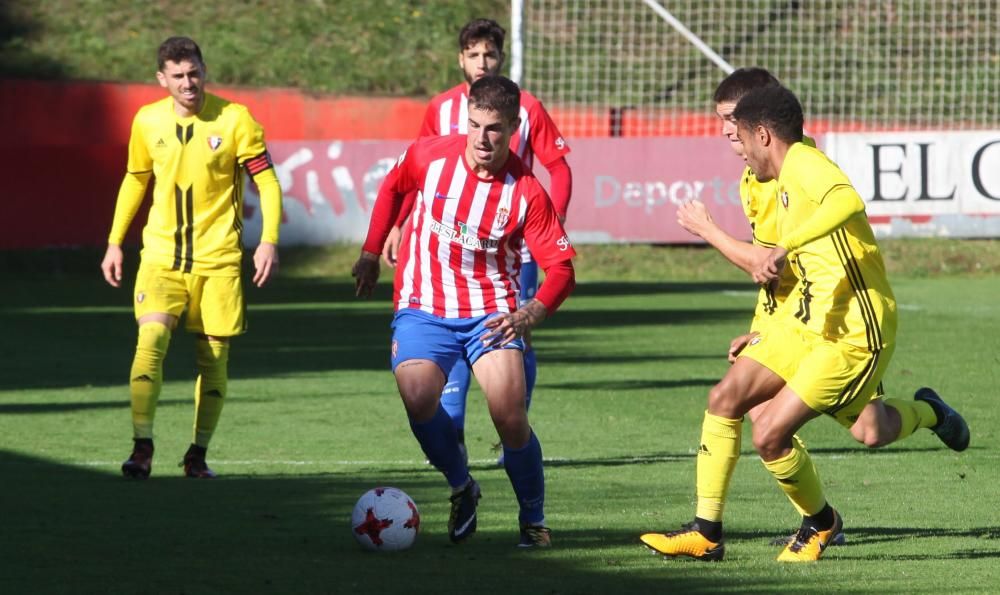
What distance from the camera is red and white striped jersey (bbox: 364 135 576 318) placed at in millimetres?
6863

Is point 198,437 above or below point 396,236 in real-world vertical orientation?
below

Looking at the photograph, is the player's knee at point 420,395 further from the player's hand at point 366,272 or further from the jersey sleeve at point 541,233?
the jersey sleeve at point 541,233

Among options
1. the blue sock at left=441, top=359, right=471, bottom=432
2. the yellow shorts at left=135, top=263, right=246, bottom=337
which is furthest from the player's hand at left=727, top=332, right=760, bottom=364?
the yellow shorts at left=135, top=263, right=246, bottom=337

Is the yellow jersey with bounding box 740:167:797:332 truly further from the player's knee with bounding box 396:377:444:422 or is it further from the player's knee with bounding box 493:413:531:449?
the player's knee with bounding box 396:377:444:422

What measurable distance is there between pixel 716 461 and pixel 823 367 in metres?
0.54

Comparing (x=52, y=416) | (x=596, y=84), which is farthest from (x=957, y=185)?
(x=52, y=416)

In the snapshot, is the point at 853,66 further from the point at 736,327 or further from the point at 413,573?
the point at 413,573

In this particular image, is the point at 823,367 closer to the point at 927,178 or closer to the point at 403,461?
the point at 403,461

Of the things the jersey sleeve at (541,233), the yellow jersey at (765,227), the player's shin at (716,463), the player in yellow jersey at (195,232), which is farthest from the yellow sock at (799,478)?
the player in yellow jersey at (195,232)

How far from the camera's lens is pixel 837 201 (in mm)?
6027

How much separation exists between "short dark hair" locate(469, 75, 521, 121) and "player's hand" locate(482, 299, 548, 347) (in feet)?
2.36

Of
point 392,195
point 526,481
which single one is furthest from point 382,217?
point 526,481

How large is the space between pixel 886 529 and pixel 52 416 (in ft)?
20.2

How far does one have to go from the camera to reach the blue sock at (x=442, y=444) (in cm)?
695
